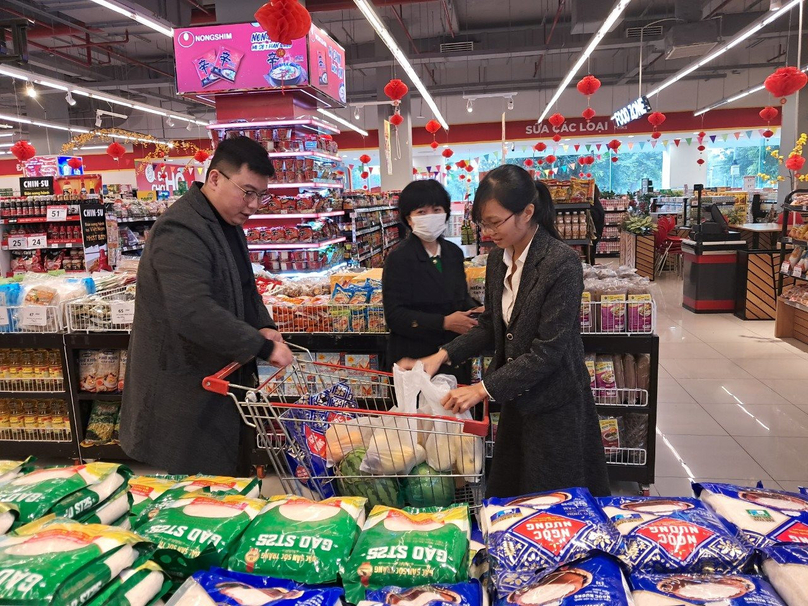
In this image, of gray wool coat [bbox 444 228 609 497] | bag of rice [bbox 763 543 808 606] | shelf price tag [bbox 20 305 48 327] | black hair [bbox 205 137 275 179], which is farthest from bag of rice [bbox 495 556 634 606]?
shelf price tag [bbox 20 305 48 327]

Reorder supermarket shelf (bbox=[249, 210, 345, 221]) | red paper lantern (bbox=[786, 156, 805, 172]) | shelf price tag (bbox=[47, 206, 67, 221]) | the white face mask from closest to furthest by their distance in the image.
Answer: the white face mask < supermarket shelf (bbox=[249, 210, 345, 221]) < shelf price tag (bbox=[47, 206, 67, 221]) < red paper lantern (bbox=[786, 156, 805, 172])

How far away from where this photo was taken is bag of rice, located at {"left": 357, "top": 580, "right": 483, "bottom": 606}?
1022 millimetres

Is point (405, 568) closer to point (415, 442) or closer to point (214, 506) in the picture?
point (214, 506)

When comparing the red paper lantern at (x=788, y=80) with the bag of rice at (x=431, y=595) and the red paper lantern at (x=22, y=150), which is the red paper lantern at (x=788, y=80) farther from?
the red paper lantern at (x=22, y=150)

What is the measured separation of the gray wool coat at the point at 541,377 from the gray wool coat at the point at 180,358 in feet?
2.89

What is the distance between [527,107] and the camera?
75.5 feet

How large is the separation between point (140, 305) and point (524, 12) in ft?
55.4

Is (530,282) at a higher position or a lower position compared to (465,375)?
higher

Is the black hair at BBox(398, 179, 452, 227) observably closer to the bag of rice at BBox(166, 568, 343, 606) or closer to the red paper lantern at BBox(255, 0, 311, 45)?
the bag of rice at BBox(166, 568, 343, 606)

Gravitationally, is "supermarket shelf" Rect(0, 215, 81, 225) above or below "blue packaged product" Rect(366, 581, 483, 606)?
above

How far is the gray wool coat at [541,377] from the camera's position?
2014 mm

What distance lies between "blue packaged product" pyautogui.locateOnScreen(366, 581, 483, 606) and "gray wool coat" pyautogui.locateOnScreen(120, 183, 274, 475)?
49.1 inches

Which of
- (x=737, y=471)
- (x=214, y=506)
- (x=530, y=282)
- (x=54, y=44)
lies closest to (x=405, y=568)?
(x=214, y=506)

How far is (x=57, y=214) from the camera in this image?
31.5ft
